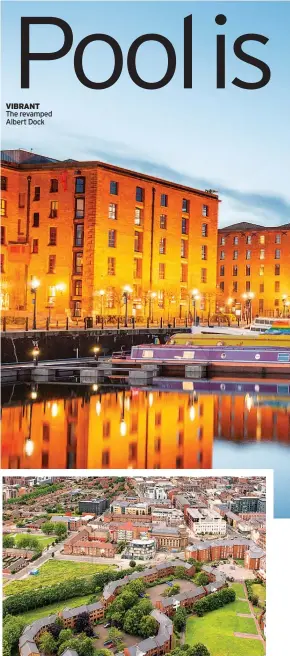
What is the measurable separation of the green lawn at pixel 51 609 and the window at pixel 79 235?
20.2 metres

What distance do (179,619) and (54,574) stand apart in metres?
0.33

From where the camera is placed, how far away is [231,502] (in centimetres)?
243

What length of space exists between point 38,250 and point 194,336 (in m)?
7.15

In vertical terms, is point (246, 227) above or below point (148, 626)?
above

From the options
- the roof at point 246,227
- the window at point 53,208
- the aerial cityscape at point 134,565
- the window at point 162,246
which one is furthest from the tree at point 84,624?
the roof at point 246,227

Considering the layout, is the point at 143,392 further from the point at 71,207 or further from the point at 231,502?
the point at 71,207

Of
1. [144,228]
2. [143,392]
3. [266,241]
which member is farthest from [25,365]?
[266,241]

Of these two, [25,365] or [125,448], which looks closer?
[125,448]

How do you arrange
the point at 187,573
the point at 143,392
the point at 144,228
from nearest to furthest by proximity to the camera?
the point at 187,573 < the point at 143,392 < the point at 144,228

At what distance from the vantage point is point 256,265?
35.3m

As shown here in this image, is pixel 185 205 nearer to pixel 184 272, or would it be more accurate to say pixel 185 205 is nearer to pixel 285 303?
pixel 184 272

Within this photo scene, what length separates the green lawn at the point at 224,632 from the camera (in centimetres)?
217

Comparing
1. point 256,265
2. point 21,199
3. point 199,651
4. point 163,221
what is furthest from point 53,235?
point 199,651

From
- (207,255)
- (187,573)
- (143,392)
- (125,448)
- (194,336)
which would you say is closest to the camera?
(187,573)
